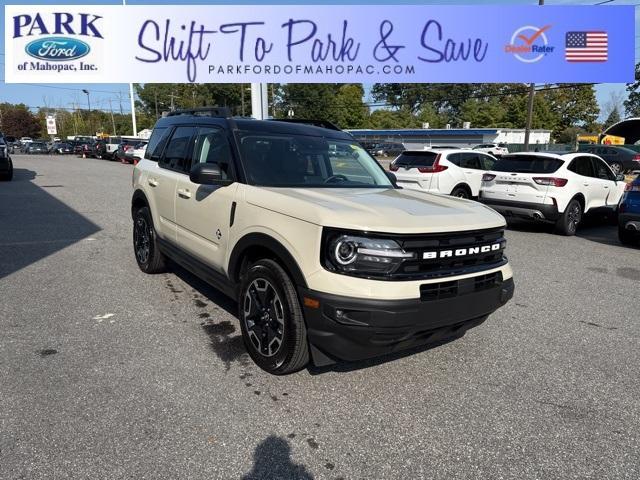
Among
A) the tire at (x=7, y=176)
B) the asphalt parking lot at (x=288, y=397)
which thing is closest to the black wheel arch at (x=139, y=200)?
the asphalt parking lot at (x=288, y=397)

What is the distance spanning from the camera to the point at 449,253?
3.10 meters

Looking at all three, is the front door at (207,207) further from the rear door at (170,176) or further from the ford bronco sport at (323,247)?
the rear door at (170,176)

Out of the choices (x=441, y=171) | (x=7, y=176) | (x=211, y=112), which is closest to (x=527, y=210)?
(x=441, y=171)

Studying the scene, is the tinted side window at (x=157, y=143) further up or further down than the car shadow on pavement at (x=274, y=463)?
further up

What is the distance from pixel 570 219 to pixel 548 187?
93cm

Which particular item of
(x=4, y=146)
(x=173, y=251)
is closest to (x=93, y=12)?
(x=4, y=146)

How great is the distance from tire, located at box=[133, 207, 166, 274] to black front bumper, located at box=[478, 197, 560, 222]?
277 inches

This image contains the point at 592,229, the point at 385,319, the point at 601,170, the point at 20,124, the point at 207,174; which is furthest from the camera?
the point at 20,124

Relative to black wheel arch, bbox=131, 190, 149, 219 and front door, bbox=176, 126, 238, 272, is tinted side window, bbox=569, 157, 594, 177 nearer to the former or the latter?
front door, bbox=176, 126, 238, 272

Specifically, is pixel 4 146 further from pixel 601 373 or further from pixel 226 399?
pixel 601 373

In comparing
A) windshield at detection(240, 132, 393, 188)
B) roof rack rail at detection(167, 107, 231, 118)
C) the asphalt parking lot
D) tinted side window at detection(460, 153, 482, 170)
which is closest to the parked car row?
tinted side window at detection(460, 153, 482, 170)

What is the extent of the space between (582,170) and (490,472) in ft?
29.9

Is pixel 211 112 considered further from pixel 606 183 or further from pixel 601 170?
pixel 606 183

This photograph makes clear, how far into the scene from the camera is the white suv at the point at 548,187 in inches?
371
